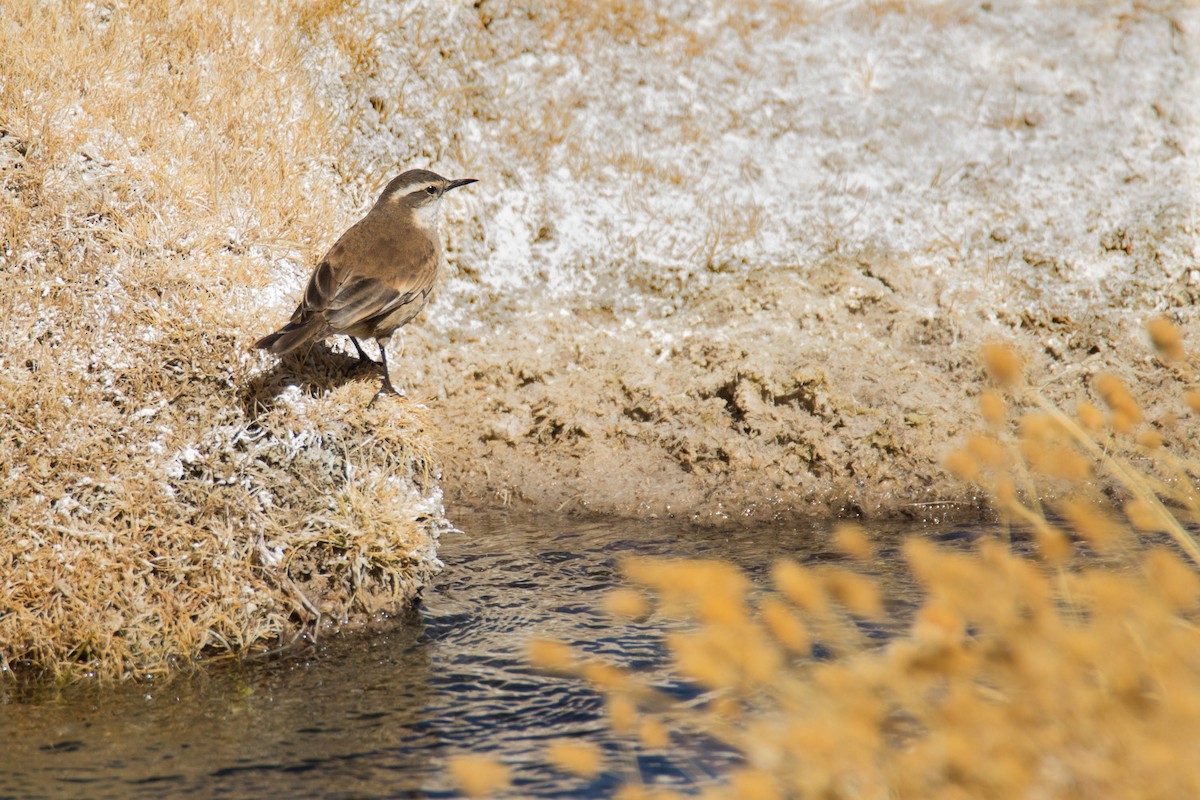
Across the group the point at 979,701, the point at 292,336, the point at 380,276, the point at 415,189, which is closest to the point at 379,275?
the point at 380,276

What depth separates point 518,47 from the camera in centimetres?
957

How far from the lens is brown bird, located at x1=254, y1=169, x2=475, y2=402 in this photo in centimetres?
606

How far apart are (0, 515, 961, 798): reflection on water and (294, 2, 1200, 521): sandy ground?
1726 mm

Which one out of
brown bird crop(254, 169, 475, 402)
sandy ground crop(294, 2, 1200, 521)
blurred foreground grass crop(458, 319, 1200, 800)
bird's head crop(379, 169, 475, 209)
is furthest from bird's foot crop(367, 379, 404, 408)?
blurred foreground grass crop(458, 319, 1200, 800)

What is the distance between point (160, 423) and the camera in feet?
19.7

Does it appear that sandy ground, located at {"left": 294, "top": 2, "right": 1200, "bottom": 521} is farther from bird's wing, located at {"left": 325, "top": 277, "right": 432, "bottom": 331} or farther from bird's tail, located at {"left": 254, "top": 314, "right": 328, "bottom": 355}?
bird's tail, located at {"left": 254, "top": 314, "right": 328, "bottom": 355}

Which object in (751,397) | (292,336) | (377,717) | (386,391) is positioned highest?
(292,336)

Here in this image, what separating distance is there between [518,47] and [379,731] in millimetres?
6435

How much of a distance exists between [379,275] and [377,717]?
2.61 metres

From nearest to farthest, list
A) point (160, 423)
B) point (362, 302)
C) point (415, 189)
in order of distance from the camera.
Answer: point (160, 423), point (362, 302), point (415, 189)

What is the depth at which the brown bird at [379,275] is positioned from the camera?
606cm

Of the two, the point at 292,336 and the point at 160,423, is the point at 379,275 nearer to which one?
the point at 292,336

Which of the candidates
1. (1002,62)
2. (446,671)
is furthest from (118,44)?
(1002,62)

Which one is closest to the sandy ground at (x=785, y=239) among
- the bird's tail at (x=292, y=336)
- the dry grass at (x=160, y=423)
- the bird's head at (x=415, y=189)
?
the bird's head at (x=415, y=189)
